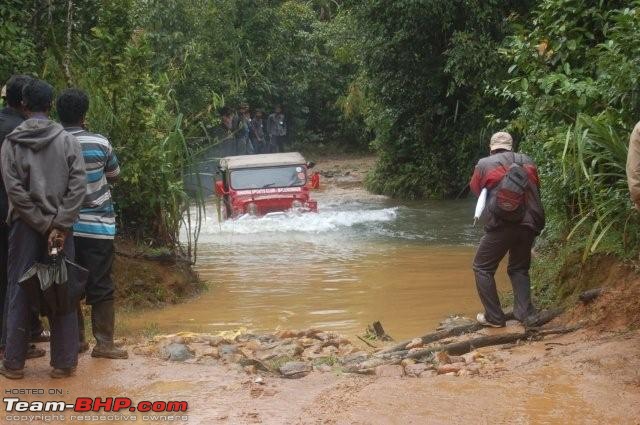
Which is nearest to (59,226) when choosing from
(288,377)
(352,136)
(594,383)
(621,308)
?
(288,377)

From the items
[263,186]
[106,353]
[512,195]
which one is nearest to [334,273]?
[512,195]

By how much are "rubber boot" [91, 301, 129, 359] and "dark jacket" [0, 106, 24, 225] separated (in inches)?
31.6

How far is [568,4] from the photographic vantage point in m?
8.81

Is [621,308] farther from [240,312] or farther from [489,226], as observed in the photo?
[240,312]

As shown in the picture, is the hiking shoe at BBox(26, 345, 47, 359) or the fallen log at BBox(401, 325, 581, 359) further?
the fallen log at BBox(401, 325, 581, 359)

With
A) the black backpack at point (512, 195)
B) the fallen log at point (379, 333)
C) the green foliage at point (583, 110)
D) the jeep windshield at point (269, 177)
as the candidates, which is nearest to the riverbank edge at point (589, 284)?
the green foliage at point (583, 110)

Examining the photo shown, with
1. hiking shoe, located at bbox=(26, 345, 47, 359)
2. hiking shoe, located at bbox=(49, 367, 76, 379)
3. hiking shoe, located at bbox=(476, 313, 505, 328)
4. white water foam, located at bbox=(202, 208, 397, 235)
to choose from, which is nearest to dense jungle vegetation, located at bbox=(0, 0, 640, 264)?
hiking shoe, located at bbox=(476, 313, 505, 328)

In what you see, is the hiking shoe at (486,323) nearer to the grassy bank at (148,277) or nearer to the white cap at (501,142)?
the white cap at (501,142)

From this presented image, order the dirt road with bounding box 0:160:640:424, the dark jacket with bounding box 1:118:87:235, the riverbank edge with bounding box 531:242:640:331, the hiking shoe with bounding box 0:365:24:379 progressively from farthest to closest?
the riverbank edge with bounding box 531:242:640:331
the hiking shoe with bounding box 0:365:24:379
the dark jacket with bounding box 1:118:87:235
the dirt road with bounding box 0:160:640:424

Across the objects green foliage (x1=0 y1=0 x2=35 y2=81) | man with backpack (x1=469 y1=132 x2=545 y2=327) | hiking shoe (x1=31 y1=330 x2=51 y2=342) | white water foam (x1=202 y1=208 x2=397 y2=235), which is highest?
green foliage (x1=0 y1=0 x2=35 y2=81)

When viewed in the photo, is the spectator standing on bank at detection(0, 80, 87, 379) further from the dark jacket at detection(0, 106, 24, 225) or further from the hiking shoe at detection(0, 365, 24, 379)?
the dark jacket at detection(0, 106, 24, 225)

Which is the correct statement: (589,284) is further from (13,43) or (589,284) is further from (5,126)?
(13,43)

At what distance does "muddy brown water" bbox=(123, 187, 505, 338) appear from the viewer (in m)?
9.23

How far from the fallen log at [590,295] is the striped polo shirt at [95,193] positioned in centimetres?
338
